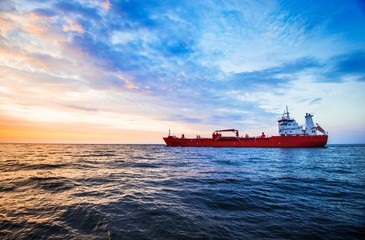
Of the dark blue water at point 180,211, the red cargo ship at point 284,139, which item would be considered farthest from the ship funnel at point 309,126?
the dark blue water at point 180,211

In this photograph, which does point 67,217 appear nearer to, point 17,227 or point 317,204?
point 17,227

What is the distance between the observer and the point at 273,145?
49062 mm

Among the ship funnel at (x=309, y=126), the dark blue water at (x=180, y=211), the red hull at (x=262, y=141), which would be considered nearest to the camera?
the dark blue water at (x=180, y=211)

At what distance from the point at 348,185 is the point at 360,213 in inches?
221

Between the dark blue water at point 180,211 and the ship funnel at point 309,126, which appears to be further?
the ship funnel at point 309,126

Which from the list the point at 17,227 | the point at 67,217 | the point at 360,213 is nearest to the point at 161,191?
the point at 67,217

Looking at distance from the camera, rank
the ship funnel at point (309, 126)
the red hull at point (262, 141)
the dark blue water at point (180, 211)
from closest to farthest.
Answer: the dark blue water at point (180, 211)
the red hull at point (262, 141)
the ship funnel at point (309, 126)

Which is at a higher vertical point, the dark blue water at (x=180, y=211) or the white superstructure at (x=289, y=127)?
the white superstructure at (x=289, y=127)

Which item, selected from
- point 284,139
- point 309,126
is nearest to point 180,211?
point 284,139

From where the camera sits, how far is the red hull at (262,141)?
151 ft

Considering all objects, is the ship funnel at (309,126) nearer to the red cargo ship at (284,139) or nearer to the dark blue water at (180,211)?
the red cargo ship at (284,139)

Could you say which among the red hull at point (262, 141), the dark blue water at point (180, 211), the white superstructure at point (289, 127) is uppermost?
the white superstructure at point (289, 127)

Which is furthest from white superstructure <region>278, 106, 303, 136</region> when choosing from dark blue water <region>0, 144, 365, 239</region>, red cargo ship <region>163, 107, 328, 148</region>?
dark blue water <region>0, 144, 365, 239</region>

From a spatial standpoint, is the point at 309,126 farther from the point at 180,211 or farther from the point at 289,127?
the point at 180,211
